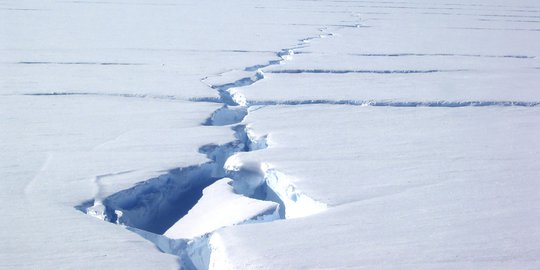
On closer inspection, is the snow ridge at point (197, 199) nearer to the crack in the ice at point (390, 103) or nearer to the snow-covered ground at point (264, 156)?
the snow-covered ground at point (264, 156)

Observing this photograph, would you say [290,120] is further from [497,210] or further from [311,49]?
[311,49]

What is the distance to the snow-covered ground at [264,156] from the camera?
1457 millimetres

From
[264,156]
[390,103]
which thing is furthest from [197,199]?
[390,103]

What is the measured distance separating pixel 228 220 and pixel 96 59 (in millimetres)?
2427

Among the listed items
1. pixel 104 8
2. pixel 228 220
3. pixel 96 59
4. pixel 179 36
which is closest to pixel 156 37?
pixel 179 36

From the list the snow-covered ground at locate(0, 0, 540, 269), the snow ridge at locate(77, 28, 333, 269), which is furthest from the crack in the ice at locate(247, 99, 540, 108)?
the snow ridge at locate(77, 28, 333, 269)

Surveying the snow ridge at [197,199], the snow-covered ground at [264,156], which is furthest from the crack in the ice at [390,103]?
the snow ridge at [197,199]

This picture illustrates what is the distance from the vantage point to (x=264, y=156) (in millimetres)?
2098

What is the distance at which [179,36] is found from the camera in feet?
16.3

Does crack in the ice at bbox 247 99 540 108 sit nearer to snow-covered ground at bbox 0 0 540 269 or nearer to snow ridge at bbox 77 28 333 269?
snow-covered ground at bbox 0 0 540 269

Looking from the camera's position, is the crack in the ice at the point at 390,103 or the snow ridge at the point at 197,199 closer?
the snow ridge at the point at 197,199

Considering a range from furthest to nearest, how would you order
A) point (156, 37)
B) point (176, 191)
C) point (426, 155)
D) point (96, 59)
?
1. point (156, 37)
2. point (96, 59)
3. point (426, 155)
4. point (176, 191)

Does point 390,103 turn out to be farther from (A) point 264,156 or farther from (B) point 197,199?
(B) point 197,199

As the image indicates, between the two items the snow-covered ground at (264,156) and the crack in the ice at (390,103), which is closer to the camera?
the snow-covered ground at (264,156)
